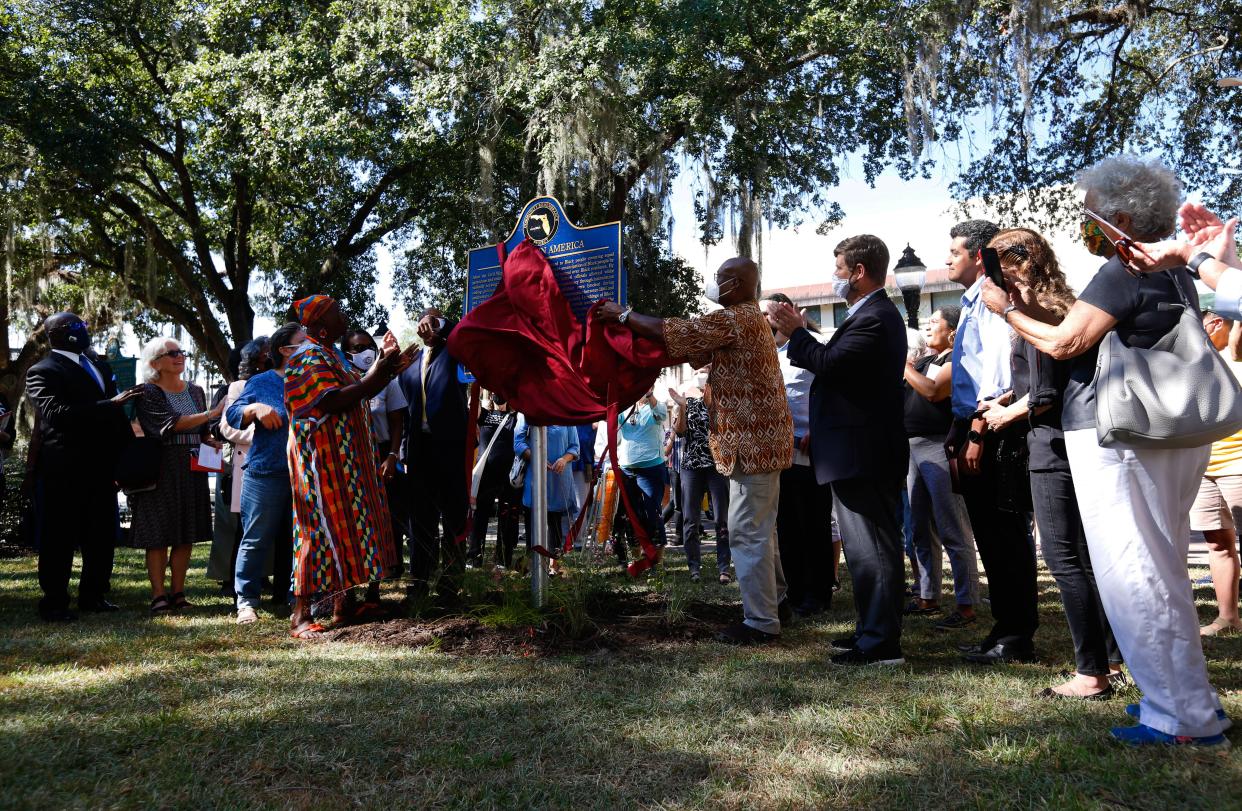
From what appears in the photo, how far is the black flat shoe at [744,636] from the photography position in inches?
192

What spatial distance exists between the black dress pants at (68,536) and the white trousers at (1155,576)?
594 cm

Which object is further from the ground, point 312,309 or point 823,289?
point 823,289

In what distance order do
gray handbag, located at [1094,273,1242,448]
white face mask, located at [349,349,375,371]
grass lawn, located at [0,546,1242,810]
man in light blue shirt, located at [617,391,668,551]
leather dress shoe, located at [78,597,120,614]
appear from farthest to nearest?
man in light blue shirt, located at [617,391,668,551], white face mask, located at [349,349,375,371], leather dress shoe, located at [78,597,120,614], gray handbag, located at [1094,273,1242,448], grass lawn, located at [0,546,1242,810]

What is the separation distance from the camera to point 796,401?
21.0 feet

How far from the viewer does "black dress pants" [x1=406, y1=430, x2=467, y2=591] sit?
6383 millimetres

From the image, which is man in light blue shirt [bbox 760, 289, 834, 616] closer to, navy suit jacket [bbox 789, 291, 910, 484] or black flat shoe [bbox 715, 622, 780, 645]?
black flat shoe [bbox 715, 622, 780, 645]

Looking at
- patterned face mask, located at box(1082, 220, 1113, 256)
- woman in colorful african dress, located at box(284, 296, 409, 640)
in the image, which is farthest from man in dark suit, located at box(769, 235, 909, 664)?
woman in colorful african dress, located at box(284, 296, 409, 640)

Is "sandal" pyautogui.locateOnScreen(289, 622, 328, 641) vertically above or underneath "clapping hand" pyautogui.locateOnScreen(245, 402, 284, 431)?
underneath

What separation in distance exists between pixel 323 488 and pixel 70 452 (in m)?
2.02

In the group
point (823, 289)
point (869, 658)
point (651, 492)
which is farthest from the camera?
point (823, 289)

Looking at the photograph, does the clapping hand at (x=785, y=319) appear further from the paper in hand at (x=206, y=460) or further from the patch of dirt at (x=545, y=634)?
the paper in hand at (x=206, y=460)

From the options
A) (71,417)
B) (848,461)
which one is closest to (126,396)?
(71,417)

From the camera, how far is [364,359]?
23.9ft

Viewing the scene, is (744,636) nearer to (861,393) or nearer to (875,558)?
(875,558)
